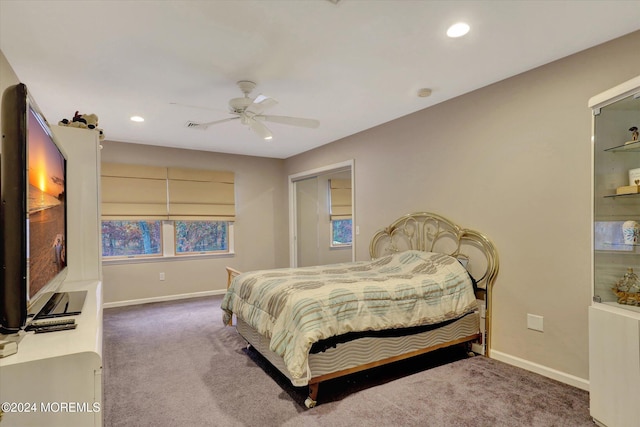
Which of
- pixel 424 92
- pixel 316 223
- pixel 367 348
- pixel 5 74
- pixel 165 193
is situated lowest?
pixel 367 348

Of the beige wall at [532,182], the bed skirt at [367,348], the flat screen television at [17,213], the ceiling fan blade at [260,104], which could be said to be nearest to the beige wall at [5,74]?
the ceiling fan blade at [260,104]

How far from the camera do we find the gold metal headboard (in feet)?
10.00

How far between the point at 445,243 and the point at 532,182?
3.29 ft

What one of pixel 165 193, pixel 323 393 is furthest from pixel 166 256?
pixel 323 393

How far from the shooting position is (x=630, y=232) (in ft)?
6.54

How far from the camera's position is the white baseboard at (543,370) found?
246cm

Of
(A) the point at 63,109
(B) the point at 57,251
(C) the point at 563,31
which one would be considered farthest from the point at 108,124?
(C) the point at 563,31

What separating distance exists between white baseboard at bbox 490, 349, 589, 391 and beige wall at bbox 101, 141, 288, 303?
13.7 ft

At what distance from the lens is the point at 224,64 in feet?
8.43

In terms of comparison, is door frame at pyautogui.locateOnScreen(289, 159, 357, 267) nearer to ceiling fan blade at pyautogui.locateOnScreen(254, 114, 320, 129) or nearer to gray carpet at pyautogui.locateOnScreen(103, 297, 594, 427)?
ceiling fan blade at pyautogui.locateOnScreen(254, 114, 320, 129)

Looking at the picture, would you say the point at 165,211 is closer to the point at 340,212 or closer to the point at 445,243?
the point at 340,212

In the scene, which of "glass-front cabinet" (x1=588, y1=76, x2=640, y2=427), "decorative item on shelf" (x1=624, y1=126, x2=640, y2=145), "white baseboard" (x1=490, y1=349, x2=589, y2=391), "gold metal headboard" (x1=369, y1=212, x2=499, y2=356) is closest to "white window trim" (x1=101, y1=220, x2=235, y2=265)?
"gold metal headboard" (x1=369, y1=212, x2=499, y2=356)

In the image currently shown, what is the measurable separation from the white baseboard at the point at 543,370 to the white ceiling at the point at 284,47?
93.5 inches

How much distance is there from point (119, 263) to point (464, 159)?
4.81 m
